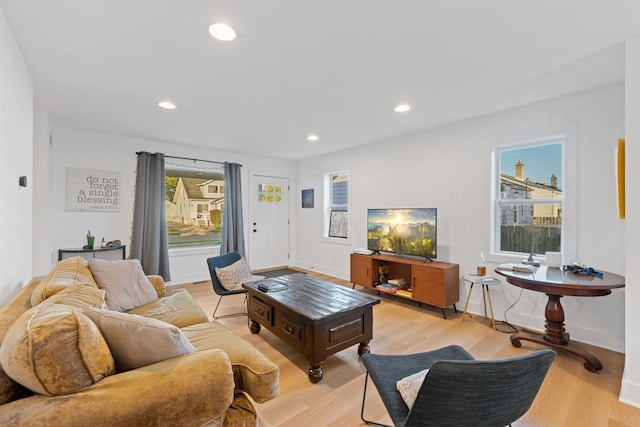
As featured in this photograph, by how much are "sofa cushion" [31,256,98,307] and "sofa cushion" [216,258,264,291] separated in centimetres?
129

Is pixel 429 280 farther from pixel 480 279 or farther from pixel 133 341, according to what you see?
pixel 133 341

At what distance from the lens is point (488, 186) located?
3.32 meters

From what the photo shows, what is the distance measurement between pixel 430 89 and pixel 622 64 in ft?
4.50

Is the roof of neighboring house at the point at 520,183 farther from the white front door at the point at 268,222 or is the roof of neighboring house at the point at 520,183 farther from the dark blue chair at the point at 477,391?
the white front door at the point at 268,222

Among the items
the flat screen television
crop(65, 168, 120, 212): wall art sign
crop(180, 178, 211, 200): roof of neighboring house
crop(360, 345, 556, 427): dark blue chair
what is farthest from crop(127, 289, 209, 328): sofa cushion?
crop(180, 178, 211, 200): roof of neighboring house

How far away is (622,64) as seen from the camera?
218 cm

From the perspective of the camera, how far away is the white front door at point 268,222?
225 inches

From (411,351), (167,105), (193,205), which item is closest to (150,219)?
(193,205)

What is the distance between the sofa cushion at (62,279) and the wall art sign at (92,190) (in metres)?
2.21

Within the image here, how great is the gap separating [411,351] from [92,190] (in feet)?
15.2

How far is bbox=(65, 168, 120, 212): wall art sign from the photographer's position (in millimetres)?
3926

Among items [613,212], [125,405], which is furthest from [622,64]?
[125,405]

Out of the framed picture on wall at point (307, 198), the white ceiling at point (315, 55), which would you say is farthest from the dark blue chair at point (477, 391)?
the framed picture on wall at point (307, 198)

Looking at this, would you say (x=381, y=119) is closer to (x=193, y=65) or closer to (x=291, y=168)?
(x=193, y=65)
